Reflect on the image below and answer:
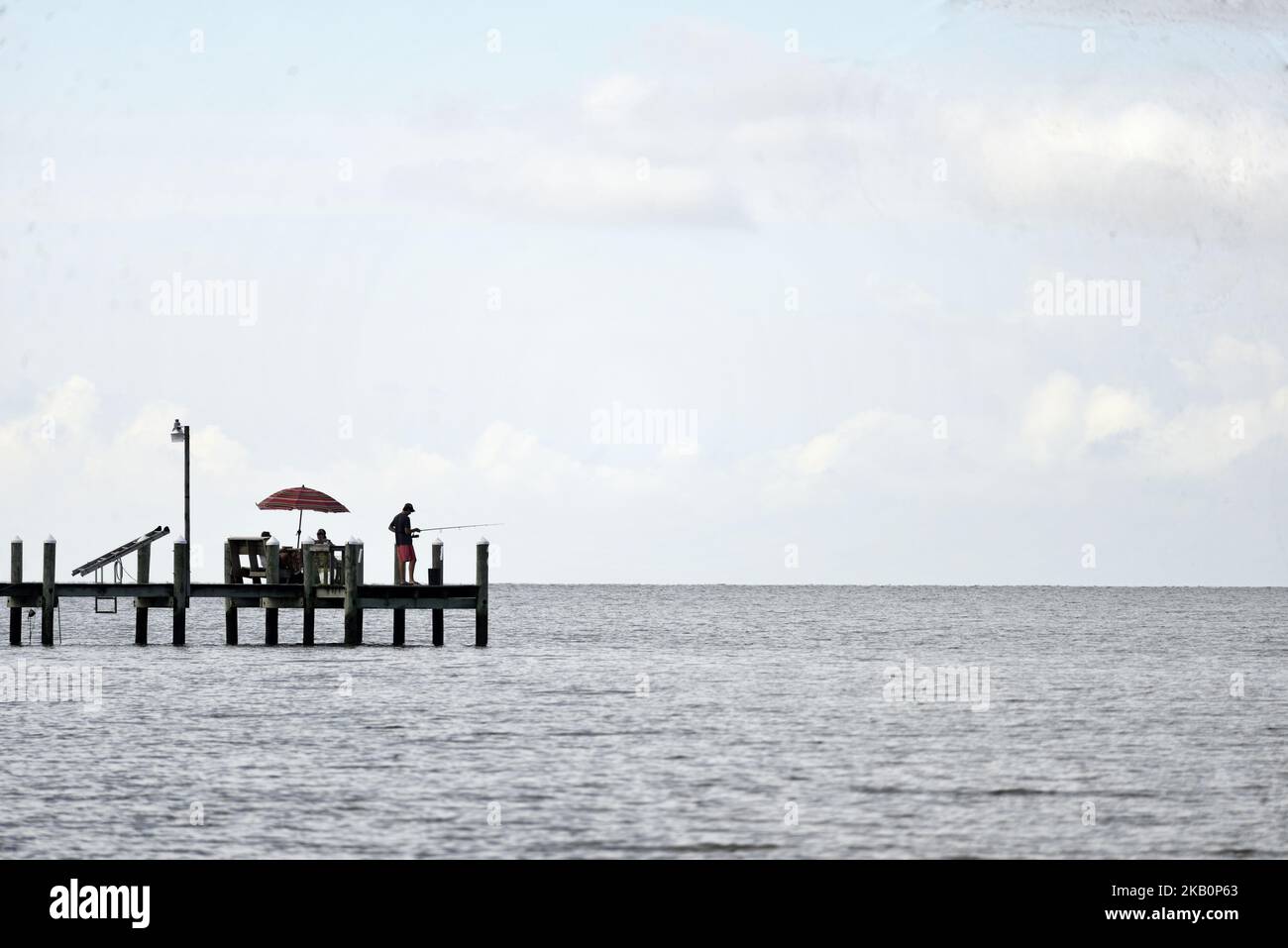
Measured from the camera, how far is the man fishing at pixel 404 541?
135 feet

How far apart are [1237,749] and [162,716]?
18.3 metres

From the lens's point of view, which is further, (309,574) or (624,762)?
(309,574)

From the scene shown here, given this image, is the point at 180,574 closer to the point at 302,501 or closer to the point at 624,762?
the point at 302,501

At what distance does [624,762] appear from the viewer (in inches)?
950

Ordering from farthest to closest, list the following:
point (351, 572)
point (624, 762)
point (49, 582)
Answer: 1. point (49, 582)
2. point (351, 572)
3. point (624, 762)

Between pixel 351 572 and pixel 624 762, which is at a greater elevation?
pixel 351 572

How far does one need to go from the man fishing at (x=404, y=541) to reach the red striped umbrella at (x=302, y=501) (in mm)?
2692

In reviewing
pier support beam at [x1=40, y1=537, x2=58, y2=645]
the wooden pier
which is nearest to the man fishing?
the wooden pier

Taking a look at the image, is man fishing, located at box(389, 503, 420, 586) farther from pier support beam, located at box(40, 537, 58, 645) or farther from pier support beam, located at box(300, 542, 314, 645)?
pier support beam, located at box(40, 537, 58, 645)

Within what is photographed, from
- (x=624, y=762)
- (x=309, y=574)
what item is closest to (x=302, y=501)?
(x=309, y=574)

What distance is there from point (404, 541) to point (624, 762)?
60.2 ft

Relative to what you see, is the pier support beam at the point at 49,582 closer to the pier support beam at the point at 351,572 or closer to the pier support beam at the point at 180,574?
the pier support beam at the point at 180,574

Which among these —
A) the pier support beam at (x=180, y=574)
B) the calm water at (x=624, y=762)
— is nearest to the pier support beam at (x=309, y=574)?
the calm water at (x=624, y=762)

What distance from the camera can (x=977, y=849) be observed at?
17438mm
